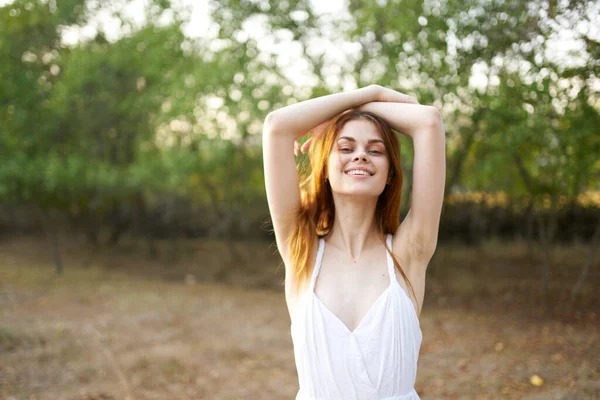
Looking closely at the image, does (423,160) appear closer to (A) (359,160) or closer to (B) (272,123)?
(A) (359,160)

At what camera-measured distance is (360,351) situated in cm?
180

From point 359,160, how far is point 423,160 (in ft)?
0.78

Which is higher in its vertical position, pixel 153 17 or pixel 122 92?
pixel 153 17

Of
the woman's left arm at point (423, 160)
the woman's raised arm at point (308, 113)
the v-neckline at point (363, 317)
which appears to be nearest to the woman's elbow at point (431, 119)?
the woman's left arm at point (423, 160)

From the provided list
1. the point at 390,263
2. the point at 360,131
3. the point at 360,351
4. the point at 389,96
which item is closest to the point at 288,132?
the point at 360,131

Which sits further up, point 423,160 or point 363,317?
point 423,160

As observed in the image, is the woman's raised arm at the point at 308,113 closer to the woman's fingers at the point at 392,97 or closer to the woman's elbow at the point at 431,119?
the woman's fingers at the point at 392,97

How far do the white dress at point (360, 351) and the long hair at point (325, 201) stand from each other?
0.16 m

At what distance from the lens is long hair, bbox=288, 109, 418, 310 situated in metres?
1.96

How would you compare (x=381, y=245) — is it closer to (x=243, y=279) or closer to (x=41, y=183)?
(x=243, y=279)

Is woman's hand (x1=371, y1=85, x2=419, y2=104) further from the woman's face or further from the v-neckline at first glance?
the v-neckline

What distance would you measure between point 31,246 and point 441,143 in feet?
54.6

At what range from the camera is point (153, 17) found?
1134 cm

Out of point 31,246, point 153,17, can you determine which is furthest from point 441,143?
point 31,246
